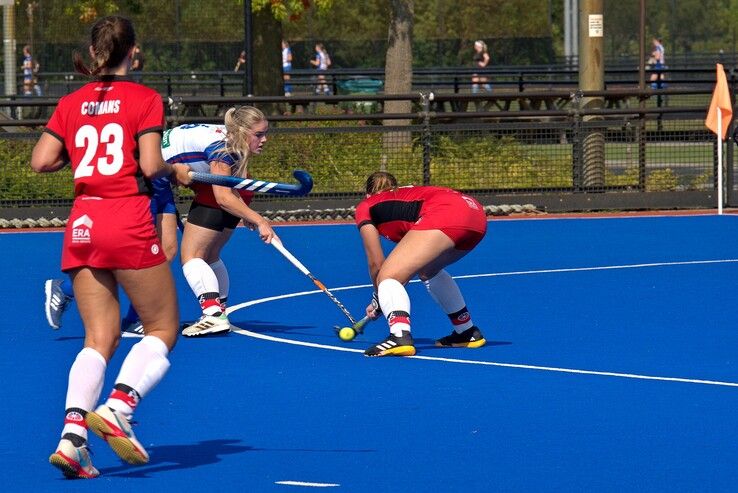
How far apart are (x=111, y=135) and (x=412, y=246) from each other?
12.4 feet

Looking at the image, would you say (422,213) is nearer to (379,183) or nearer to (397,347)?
(379,183)

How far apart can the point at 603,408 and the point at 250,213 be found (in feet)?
11.0

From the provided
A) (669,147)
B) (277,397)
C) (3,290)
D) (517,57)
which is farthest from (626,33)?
(277,397)

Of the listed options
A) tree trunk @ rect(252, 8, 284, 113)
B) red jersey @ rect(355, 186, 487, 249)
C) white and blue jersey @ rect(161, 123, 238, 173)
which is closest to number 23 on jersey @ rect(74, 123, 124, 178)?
red jersey @ rect(355, 186, 487, 249)

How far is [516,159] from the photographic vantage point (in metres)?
21.6

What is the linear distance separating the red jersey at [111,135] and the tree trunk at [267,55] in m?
20.2

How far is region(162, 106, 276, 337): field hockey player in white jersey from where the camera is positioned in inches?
433

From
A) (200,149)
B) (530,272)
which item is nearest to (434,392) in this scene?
(200,149)

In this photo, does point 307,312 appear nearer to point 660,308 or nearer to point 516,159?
point 660,308

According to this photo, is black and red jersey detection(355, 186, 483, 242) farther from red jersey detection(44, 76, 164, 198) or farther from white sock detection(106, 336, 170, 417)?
red jersey detection(44, 76, 164, 198)

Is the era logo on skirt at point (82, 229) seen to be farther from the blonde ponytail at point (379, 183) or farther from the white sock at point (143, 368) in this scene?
the blonde ponytail at point (379, 183)

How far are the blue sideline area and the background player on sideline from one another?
228mm

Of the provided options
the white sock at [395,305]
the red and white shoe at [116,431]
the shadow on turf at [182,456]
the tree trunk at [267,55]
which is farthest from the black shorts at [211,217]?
the tree trunk at [267,55]

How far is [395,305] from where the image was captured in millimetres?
10219
